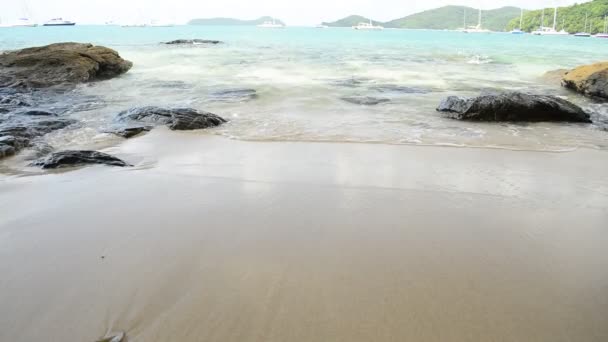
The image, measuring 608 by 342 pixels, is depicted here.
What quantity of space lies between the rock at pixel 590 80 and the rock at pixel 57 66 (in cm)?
1493

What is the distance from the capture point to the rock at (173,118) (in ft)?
20.1

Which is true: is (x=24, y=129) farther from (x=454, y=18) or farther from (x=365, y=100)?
(x=454, y=18)

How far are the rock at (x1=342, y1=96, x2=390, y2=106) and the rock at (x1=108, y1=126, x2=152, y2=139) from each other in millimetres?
4598

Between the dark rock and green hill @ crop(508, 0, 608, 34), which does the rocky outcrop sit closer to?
the dark rock

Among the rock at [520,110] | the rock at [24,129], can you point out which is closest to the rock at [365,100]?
the rock at [520,110]

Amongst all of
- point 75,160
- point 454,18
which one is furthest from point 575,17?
point 75,160

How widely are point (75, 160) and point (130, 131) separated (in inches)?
63.0

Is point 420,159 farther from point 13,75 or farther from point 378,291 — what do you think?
point 13,75

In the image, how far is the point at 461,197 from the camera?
11.0ft

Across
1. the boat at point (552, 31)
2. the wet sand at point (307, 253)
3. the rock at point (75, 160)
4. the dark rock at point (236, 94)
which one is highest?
the boat at point (552, 31)

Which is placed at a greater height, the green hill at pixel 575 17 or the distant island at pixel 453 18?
the distant island at pixel 453 18

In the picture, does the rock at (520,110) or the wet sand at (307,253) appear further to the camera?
the rock at (520,110)

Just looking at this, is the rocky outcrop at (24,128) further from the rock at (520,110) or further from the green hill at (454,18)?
the green hill at (454,18)

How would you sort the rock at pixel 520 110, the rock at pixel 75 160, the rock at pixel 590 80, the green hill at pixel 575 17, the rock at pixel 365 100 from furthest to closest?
the green hill at pixel 575 17, the rock at pixel 590 80, the rock at pixel 365 100, the rock at pixel 520 110, the rock at pixel 75 160
